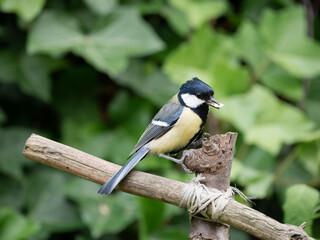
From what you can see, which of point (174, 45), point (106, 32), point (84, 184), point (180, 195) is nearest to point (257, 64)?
point (174, 45)

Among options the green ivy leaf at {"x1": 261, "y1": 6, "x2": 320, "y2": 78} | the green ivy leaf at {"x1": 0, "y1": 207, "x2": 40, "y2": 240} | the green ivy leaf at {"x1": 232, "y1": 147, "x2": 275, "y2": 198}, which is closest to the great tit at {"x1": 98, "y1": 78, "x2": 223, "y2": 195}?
the green ivy leaf at {"x1": 232, "y1": 147, "x2": 275, "y2": 198}

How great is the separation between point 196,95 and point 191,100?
0.16 feet

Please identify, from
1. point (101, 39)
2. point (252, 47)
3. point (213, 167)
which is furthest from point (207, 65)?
point (213, 167)

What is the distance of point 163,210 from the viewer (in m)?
2.04

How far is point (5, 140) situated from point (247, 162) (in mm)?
1206

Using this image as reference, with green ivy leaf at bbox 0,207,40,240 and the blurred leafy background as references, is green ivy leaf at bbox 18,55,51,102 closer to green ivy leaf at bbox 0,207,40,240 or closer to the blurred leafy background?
the blurred leafy background

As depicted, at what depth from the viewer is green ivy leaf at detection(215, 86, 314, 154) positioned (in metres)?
2.06

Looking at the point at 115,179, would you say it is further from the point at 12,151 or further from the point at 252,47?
the point at 252,47

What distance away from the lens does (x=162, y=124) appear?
133 centimetres

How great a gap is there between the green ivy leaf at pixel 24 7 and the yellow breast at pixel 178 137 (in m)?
1.05

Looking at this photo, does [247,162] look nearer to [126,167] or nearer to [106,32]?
[106,32]

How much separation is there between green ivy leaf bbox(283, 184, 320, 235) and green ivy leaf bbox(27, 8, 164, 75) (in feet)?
3.50

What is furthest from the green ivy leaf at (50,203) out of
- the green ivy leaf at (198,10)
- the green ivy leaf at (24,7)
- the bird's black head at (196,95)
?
the bird's black head at (196,95)

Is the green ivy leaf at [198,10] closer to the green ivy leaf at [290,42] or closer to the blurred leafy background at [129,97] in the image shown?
the blurred leafy background at [129,97]
